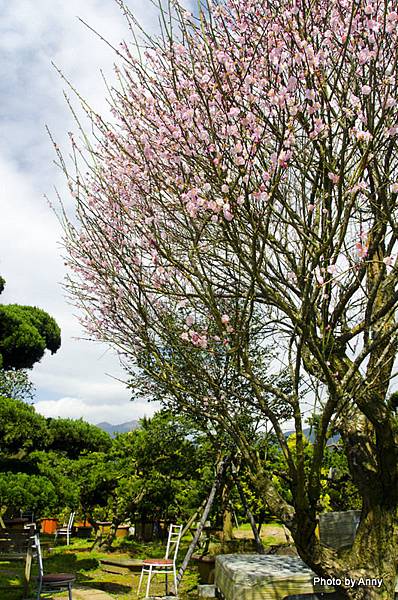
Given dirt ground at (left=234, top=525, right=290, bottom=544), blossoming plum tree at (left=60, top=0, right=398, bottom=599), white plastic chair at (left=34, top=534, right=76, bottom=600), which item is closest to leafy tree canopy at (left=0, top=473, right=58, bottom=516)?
white plastic chair at (left=34, top=534, right=76, bottom=600)

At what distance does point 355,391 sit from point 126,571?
7.53 metres

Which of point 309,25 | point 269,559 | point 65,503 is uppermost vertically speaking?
point 309,25

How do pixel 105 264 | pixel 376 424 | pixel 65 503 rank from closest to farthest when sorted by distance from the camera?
pixel 376 424, pixel 105 264, pixel 65 503

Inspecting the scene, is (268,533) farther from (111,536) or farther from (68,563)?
(68,563)

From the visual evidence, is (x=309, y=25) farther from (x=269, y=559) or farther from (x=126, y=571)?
(x=126, y=571)

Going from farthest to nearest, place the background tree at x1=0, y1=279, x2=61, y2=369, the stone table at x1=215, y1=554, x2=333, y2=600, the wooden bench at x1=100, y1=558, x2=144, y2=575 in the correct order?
the background tree at x1=0, y1=279, x2=61, y2=369
the wooden bench at x1=100, y1=558, x2=144, y2=575
the stone table at x1=215, y1=554, x2=333, y2=600

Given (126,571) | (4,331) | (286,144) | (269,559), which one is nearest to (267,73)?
(286,144)

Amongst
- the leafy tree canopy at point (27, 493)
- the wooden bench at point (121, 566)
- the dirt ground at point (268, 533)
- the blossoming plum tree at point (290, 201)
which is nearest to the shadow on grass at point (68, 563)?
the wooden bench at point (121, 566)

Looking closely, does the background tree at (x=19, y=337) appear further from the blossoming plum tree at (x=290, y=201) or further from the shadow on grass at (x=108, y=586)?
the blossoming plum tree at (x=290, y=201)

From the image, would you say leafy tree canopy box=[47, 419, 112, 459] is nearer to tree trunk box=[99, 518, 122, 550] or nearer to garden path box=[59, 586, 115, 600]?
tree trunk box=[99, 518, 122, 550]

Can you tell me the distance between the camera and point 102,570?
8.91 meters

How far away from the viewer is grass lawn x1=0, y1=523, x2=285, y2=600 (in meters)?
7.12

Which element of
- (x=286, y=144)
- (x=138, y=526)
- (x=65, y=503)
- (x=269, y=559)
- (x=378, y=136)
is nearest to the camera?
(x=286, y=144)

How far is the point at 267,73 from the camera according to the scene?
10.2 ft
